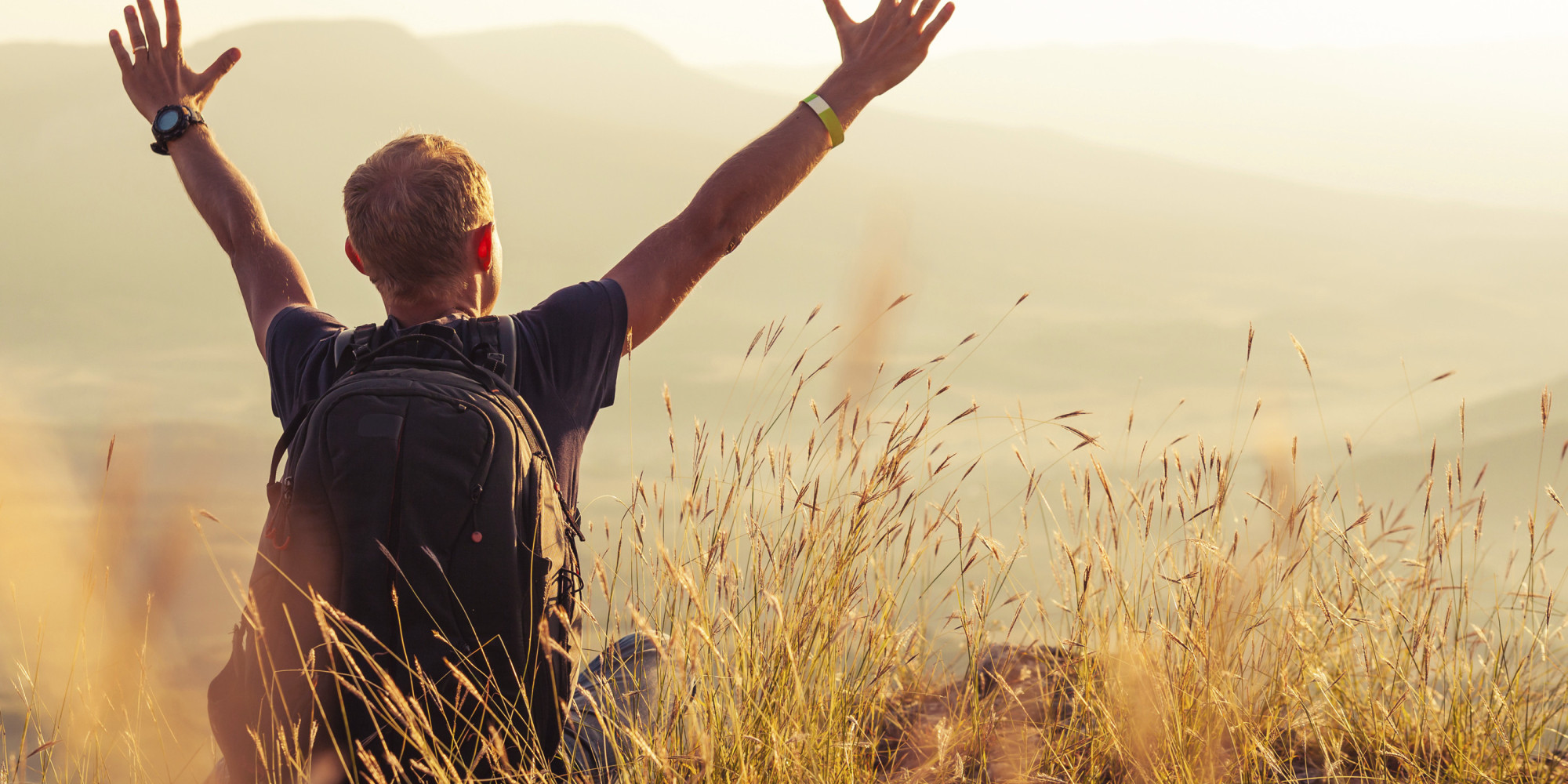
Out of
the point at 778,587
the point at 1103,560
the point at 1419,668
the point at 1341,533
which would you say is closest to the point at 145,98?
the point at 778,587

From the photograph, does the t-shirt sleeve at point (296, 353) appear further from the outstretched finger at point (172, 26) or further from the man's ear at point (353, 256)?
the outstretched finger at point (172, 26)

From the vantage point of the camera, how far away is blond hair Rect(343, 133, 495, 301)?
74.5 inches

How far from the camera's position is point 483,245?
6.52 feet

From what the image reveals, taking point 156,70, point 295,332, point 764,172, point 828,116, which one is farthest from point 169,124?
point 828,116

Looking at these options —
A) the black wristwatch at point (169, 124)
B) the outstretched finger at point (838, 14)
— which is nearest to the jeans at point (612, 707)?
the outstretched finger at point (838, 14)

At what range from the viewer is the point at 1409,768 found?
7.14ft

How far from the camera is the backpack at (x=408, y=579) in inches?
61.9

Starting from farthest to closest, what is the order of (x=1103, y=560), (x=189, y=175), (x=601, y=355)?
1. (x=189, y=175)
2. (x=1103, y=560)
3. (x=601, y=355)

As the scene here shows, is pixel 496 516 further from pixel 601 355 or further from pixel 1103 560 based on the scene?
pixel 1103 560

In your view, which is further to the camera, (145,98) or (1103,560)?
(145,98)

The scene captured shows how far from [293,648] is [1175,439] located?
74.6 inches

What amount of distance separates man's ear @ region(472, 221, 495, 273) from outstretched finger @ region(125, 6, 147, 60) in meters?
1.51

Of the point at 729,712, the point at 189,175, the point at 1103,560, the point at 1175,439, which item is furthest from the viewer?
the point at 189,175

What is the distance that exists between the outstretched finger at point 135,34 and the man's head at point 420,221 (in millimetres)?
1307
